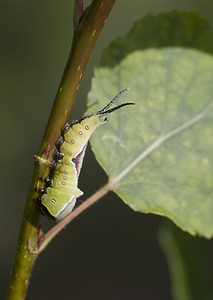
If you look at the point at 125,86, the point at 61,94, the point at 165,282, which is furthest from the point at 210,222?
the point at 165,282

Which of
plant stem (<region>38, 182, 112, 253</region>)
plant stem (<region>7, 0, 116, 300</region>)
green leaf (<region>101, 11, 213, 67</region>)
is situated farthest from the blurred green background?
plant stem (<region>7, 0, 116, 300</region>)

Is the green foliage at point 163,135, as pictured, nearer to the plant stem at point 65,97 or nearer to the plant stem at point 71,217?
the plant stem at point 71,217

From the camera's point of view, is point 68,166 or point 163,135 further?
point 163,135

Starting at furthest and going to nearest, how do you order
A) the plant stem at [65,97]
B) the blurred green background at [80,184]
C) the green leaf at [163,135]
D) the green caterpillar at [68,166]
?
the blurred green background at [80,184] → the green leaf at [163,135] → the green caterpillar at [68,166] → the plant stem at [65,97]

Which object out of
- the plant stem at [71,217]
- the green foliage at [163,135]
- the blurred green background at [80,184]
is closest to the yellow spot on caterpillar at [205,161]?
the green foliage at [163,135]

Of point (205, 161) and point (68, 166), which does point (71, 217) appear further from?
point (205, 161)

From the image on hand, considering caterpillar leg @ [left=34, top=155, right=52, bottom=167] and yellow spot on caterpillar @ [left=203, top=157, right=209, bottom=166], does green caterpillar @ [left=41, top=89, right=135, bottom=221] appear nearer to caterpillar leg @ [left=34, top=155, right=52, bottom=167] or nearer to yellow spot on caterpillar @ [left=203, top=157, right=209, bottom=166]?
caterpillar leg @ [left=34, top=155, right=52, bottom=167]

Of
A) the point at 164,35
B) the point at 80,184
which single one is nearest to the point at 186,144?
the point at 164,35
